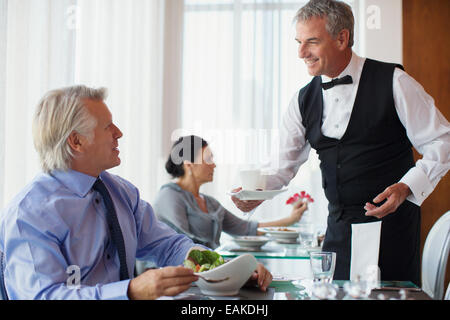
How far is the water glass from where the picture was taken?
1.22 meters

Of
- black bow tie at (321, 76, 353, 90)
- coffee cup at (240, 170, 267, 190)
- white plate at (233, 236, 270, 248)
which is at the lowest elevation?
white plate at (233, 236, 270, 248)

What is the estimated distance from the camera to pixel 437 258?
1830 mm

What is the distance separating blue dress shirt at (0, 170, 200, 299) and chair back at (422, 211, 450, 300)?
962 mm

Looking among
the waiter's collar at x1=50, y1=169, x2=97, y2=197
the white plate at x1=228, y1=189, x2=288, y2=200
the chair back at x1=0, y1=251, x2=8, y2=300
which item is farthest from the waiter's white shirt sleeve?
the chair back at x1=0, y1=251, x2=8, y2=300

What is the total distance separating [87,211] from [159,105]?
116 inches

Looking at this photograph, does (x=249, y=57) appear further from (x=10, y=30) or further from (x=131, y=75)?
(x=10, y=30)

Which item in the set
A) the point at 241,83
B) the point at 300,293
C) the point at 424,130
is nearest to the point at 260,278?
the point at 300,293

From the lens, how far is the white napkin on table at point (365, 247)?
65.8 inches

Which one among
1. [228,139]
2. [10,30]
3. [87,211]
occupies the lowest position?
[87,211]

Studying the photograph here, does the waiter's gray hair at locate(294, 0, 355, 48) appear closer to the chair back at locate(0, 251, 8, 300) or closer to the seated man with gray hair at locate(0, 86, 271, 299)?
the seated man with gray hair at locate(0, 86, 271, 299)

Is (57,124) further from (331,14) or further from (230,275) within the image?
(331,14)

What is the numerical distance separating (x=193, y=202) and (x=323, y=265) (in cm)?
165
